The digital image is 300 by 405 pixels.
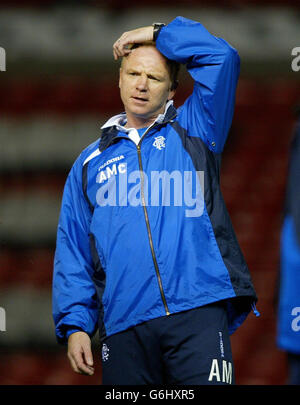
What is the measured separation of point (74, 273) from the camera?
2271 mm

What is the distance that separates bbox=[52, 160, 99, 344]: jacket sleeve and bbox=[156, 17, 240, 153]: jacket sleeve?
384mm

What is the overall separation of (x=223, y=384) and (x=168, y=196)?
52 centimetres

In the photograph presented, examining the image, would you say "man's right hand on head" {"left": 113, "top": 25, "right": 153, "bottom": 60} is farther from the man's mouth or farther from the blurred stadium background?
the blurred stadium background

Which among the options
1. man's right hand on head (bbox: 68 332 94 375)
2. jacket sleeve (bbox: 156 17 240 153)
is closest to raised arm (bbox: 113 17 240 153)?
jacket sleeve (bbox: 156 17 240 153)

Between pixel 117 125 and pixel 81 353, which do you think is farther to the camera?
pixel 117 125

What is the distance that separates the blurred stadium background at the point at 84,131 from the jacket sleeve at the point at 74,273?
1.17 m

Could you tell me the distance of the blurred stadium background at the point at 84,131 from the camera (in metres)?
3.44

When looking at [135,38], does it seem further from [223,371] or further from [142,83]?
[223,371]

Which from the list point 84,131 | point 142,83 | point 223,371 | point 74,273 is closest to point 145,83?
point 142,83

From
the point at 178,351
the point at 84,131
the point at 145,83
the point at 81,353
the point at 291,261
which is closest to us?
the point at 291,261

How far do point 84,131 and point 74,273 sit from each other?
132cm

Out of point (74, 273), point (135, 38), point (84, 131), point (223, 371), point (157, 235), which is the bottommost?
point (223, 371)

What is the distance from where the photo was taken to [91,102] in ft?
11.6

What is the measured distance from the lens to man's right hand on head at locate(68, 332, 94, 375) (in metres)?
2.19
